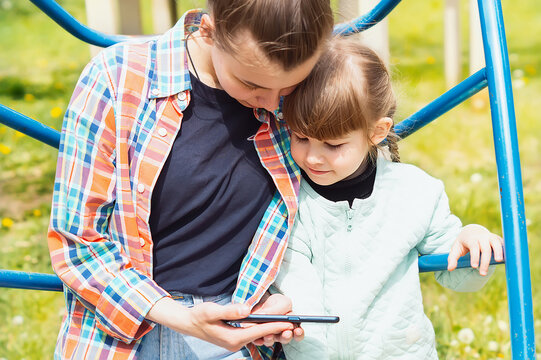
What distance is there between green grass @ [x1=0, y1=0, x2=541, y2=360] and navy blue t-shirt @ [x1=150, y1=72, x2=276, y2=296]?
0.36m

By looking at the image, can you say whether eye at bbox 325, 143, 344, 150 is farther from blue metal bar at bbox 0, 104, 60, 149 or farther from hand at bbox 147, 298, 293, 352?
blue metal bar at bbox 0, 104, 60, 149

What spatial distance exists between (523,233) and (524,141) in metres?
2.83

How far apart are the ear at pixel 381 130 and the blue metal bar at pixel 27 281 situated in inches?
25.4

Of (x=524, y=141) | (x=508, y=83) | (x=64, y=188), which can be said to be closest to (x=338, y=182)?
(x=508, y=83)

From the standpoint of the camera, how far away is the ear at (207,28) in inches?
47.6

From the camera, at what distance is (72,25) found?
1.66 meters

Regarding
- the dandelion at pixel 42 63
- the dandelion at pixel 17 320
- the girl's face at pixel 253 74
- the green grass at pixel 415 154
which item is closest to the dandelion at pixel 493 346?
the green grass at pixel 415 154

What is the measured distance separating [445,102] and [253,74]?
50 centimetres

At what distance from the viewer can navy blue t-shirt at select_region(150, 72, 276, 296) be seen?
50.7 inches

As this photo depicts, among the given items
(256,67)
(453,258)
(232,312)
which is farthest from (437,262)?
(256,67)

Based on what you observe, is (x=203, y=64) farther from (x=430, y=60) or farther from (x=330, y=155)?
(x=430, y=60)

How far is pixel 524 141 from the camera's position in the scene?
373cm

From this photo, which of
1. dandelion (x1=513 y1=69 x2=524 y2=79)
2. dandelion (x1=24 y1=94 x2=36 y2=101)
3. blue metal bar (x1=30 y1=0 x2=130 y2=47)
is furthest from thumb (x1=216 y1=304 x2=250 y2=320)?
dandelion (x1=513 y1=69 x2=524 y2=79)

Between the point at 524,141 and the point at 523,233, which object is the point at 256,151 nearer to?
the point at 523,233
